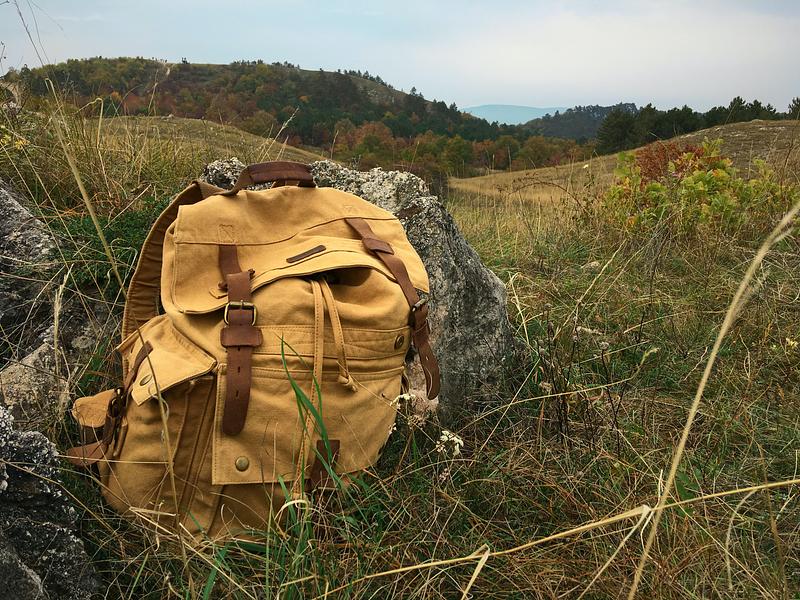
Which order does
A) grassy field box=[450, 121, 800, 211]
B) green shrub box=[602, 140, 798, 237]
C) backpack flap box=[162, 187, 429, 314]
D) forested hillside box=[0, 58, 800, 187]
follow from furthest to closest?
grassy field box=[450, 121, 800, 211] → forested hillside box=[0, 58, 800, 187] → green shrub box=[602, 140, 798, 237] → backpack flap box=[162, 187, 429, 314]

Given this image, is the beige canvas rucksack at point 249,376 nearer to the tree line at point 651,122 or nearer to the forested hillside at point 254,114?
the forested hillside at point 254,114

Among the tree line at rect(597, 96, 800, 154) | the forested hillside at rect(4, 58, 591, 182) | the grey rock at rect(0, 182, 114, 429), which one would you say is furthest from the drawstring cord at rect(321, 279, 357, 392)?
the tree line at rect(597, 96, 800, 154)

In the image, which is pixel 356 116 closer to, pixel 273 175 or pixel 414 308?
pixel 273 175

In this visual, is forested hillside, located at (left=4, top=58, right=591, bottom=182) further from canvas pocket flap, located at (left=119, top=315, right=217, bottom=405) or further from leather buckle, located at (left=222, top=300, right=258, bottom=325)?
leather buckle, located at (left=222, top=300, right=258, bottom=325)

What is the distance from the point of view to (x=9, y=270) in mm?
3039

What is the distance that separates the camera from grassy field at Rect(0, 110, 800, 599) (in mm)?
1641

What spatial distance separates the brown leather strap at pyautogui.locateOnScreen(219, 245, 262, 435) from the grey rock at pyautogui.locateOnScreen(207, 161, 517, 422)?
0.98 metres

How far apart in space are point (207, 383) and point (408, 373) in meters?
1.04

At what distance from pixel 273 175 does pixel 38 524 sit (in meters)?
1.42

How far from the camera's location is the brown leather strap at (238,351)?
1879 mm

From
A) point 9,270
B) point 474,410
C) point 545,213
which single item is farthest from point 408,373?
point 545,213

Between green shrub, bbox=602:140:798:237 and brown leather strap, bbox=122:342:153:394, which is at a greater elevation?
brown leather strap, bbox=122:342:153:394

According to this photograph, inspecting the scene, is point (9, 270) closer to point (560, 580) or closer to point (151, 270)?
point (151, 270)

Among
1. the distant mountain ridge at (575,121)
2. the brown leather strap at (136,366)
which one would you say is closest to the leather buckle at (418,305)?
the brown leather strap at (136,366)
